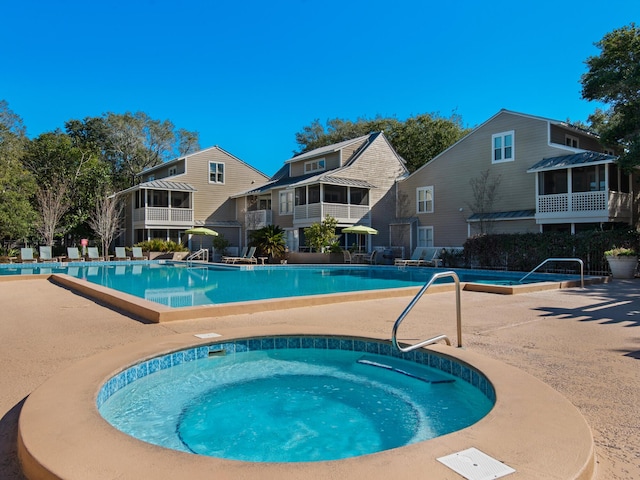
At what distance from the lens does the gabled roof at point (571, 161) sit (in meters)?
18.4

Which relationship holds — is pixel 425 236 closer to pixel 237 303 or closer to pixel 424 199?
pixel 424 199

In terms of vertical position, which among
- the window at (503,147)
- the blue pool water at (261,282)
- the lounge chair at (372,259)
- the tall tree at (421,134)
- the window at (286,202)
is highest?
the tall tree at (421,134)

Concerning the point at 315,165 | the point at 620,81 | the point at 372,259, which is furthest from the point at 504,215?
the point at 315,165

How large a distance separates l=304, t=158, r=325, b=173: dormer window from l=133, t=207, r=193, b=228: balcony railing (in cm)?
871

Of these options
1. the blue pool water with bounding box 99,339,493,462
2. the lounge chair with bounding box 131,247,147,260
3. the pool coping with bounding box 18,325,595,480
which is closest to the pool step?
the blue pool water with bounding box 99,339,493,462

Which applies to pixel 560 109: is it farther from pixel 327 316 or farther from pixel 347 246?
pixel 327 316

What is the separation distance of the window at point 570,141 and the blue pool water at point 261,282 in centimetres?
831

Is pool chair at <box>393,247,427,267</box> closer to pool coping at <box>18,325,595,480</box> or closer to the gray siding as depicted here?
the gray siding

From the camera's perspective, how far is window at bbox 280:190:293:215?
29.5 m

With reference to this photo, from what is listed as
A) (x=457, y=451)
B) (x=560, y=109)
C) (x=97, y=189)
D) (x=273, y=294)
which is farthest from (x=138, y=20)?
(x=560, y=109)

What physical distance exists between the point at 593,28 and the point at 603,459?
77.6ft

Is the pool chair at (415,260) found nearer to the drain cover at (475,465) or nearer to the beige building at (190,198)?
the beige building at (190,198)

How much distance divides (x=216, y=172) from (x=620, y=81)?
25463 mm

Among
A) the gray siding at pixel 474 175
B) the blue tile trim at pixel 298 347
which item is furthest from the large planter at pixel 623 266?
the blue tile trim at pixel 298 347
